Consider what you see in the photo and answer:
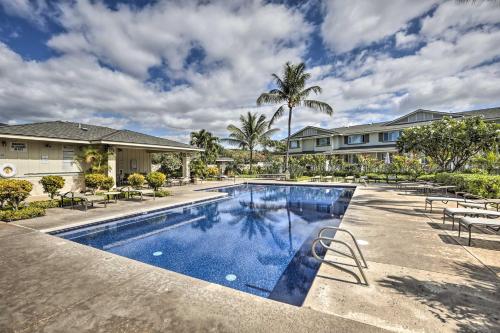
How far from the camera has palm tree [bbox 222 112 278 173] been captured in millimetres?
33875

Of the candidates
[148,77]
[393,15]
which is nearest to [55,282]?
[393,15]

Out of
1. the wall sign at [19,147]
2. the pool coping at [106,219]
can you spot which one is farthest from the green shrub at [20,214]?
the wall sign at [19,147]

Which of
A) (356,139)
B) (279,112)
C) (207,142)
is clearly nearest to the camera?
(279,112)

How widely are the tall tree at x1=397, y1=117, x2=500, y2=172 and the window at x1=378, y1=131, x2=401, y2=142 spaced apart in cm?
1148

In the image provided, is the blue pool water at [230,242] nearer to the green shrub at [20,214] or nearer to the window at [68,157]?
the green shrub at [20,214]

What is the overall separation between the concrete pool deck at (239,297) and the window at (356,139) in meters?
30.9

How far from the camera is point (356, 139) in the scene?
3453cm

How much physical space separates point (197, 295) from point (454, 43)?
1919cm

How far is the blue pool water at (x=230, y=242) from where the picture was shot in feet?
17.2

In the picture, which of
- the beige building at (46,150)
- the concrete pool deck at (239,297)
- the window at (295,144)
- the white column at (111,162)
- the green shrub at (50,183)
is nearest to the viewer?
the concrete pool deck at (239,297)

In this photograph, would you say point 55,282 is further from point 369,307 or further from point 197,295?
point 369,307

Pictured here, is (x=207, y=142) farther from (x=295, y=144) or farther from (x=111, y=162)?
(x=111, y=162)

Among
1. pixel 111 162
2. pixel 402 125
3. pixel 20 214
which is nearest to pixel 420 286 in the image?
pixel 20 214

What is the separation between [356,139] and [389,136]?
14.2ft
